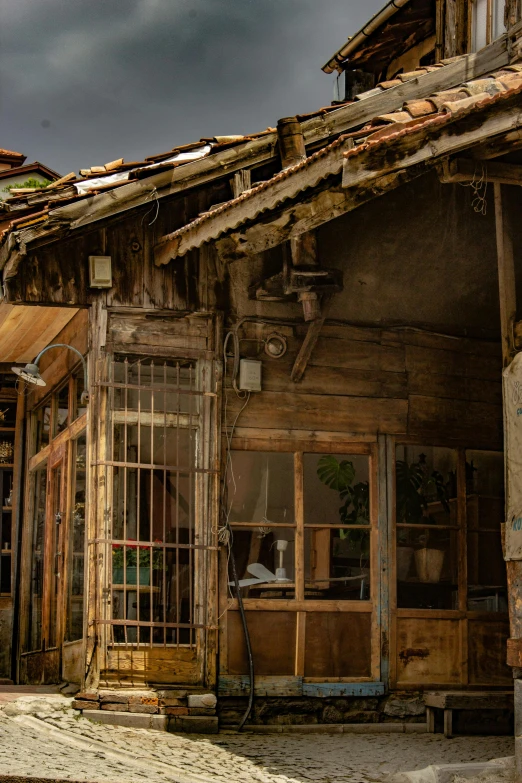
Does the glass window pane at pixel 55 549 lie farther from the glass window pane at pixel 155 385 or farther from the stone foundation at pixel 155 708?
the stone foundation at pixel 155 708

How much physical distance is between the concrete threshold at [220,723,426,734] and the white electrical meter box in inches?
110

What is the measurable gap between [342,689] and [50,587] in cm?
327

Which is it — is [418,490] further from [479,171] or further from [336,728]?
[479,171]

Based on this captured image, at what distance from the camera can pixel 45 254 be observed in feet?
30.8

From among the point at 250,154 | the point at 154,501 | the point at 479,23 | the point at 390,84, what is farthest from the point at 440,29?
the point at 154,501

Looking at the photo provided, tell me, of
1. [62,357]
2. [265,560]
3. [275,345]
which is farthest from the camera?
[62,357]

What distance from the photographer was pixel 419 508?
10.2 meters

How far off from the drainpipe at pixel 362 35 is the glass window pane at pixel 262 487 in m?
6.04

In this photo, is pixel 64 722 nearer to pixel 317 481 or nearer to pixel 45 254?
pixel 317 481

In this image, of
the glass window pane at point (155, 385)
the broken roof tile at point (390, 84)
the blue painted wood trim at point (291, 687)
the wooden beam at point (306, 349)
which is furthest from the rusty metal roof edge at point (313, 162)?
the blue painted wood trim at point (291, 687)

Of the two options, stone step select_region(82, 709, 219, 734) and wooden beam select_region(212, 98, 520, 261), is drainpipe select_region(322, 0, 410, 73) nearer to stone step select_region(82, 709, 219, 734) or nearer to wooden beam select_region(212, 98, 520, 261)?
wooden beam select_region(212, 98, 520, 261)

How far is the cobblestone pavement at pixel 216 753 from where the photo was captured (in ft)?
23.4

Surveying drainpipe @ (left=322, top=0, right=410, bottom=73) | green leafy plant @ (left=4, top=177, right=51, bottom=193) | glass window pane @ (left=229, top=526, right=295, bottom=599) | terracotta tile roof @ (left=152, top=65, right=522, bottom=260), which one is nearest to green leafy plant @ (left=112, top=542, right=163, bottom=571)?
glass window pane @ (left=229, top=526, right=295, bottom=599)

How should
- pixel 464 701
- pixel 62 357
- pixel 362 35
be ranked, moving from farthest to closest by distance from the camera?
pixel 362 35 → pixel 62 357 → pixel 464 701
